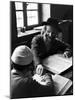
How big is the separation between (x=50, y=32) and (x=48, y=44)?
5.0 inches

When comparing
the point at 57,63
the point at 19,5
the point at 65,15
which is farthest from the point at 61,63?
the point at 19,5

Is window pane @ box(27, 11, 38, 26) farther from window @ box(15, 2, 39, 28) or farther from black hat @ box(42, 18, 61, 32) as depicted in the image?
black hat @ box(42, 18, 61, 32)

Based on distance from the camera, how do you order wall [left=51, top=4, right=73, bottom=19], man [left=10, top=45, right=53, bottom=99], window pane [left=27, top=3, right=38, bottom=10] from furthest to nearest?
wall [left=51, top=4, right=73, bottom=19] < window pane [left=27, top=3, right=38, bottom=10] < man [left=10, top=45, right=53, bottom=99]

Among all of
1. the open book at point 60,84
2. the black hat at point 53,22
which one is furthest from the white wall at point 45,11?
the open book at point 60,84

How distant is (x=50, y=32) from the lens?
199cm

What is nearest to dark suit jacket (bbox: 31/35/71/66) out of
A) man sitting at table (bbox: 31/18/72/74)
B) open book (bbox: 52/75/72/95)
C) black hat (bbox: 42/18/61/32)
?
man sitting at table (bbox: 31/18/72/74)

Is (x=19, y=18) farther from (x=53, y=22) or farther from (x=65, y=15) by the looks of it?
(x=65, y=15)

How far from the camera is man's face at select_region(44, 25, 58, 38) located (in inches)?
77.8

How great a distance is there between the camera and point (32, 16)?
6.31 ft

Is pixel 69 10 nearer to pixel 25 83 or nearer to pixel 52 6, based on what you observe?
pixel 52 6

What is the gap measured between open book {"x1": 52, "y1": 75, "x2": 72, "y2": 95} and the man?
0.10 metres

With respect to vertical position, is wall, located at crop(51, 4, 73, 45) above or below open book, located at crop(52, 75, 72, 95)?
above

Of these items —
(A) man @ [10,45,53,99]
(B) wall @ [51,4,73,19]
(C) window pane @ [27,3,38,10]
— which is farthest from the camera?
(B) wall @ [51,4,73,19]
